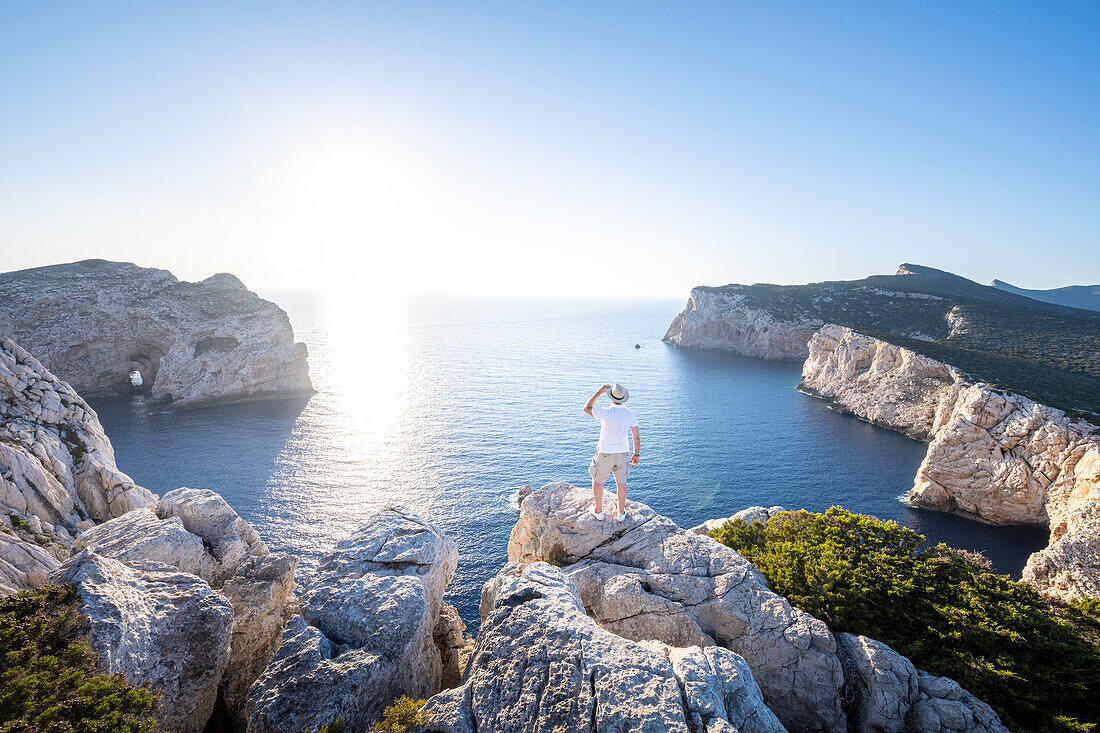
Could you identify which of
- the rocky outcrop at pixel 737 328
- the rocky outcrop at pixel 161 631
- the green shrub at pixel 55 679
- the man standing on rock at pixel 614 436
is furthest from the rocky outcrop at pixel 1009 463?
the rocky outcrop at pixel 737 328

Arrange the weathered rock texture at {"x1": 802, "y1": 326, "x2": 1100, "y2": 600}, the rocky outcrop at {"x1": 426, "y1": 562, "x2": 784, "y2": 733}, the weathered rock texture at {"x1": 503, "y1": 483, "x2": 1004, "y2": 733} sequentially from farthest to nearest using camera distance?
the weathered rock texture at {"x1": 802, "y1": 326, "x2": 1100, "y2": 600} → the weathered rock texture at {"x1": 503, "y1": 483, "x2": 1004, "y2": 733} → the rocky outcrop at {"x1": 426, "y1": 562, "x2": 784, "y2": 733}

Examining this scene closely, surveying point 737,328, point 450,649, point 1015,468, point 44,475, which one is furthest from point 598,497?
point 737,328

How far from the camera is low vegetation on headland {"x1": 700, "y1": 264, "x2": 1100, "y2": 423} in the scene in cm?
4488

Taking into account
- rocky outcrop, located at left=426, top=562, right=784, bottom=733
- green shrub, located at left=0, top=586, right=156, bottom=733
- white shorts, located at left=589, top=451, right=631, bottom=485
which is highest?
white shorts, located at left=589, top=451, right=631, bottom=485

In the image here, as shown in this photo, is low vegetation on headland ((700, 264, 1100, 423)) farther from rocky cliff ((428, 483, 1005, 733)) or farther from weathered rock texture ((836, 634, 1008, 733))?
rocky cliff ((428, 483, 1005, 733))

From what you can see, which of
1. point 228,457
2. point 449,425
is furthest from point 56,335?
point 449,425

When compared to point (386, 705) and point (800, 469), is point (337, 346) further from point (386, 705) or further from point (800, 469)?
point (386, 705)

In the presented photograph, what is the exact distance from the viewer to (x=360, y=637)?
352 inches

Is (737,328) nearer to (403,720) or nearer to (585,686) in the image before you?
(585,686)

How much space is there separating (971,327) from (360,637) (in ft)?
325

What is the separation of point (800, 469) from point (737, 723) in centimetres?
4588

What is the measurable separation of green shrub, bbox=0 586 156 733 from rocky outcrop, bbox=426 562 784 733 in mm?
4544

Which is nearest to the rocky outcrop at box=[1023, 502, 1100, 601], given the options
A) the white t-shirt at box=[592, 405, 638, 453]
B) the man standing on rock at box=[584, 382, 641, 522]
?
the man standing on rock at box=[584, 382, 641, 522]

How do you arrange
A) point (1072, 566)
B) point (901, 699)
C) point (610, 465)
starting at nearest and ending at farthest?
point (901, 699)
point (610, 465)
point (1072, 566)
